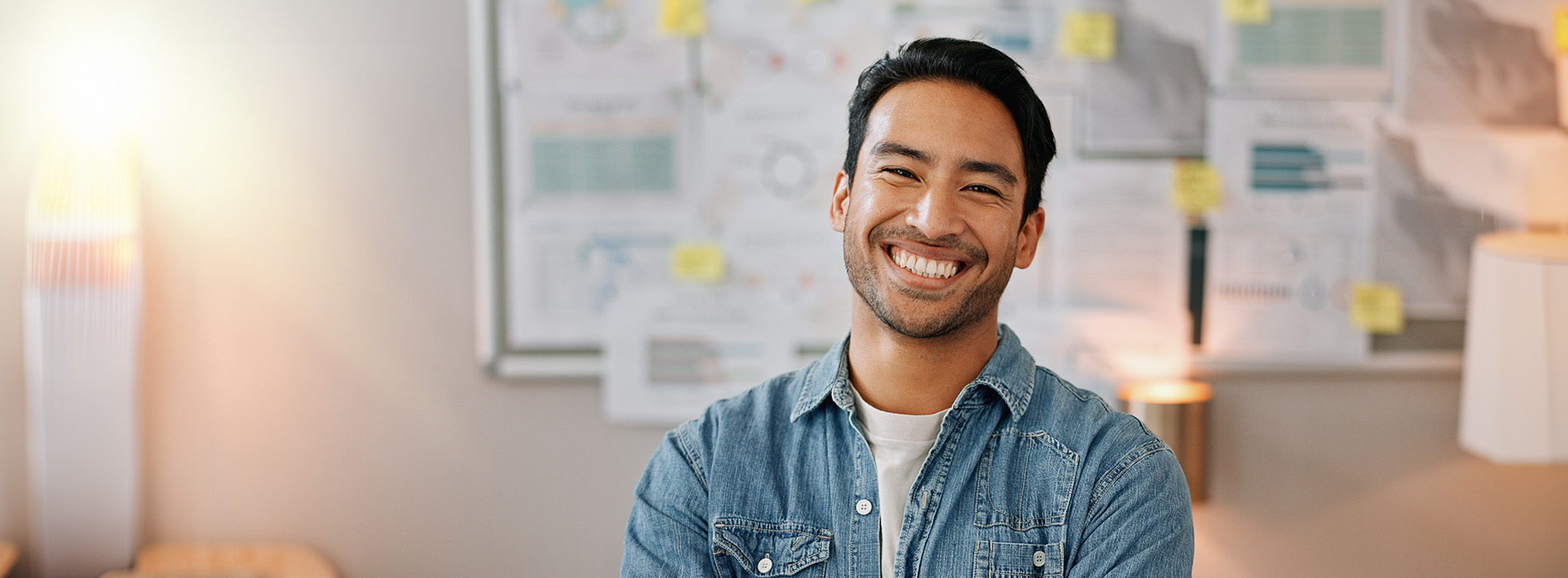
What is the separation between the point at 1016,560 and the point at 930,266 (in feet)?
1.04

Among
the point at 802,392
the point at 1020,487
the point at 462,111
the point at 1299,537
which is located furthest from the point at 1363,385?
the point at 462,111

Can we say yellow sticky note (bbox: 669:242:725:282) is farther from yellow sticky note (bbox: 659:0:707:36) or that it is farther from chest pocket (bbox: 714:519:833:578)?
chest pocket (bbox: 714:519:833:578)

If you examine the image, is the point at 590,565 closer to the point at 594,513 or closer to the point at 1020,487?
the point at 594,513

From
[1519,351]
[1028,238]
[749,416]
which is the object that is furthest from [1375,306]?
[749,416]

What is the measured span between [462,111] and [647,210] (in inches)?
15.3

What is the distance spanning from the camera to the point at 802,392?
1175mm

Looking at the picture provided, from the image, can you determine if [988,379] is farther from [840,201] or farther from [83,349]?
[83,349]

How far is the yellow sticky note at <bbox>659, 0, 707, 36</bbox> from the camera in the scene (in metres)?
1.83

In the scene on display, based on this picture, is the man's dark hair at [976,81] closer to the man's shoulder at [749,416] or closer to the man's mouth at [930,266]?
the man's mouth at [930,266]

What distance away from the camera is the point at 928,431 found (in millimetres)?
1116

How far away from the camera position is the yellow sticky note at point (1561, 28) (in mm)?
1812

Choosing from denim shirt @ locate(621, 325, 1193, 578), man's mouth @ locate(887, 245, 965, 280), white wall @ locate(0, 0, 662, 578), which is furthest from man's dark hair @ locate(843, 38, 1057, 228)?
white wall @ locate(0, 0, 662, 578)

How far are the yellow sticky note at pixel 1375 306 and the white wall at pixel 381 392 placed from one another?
110 millimetres

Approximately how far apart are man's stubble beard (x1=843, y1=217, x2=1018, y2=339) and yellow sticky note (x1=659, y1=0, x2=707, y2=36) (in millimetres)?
865
